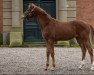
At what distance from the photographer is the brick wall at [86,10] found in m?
26.2

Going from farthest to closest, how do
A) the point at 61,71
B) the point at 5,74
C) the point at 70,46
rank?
the point at 70,46 < the point at 61,71 < the point at 5,74

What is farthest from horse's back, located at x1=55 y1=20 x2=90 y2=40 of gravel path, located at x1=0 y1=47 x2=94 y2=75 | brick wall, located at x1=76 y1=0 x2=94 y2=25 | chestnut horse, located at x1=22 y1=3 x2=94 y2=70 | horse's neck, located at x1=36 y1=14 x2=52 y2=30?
brick wall, located at x1=76 y1=0 x2=94 y2=25

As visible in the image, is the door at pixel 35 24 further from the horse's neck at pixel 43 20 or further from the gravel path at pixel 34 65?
the horse's neck at pixel 43 20

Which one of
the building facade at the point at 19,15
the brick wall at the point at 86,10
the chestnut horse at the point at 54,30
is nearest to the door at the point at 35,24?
the building facade at the point at 19,15

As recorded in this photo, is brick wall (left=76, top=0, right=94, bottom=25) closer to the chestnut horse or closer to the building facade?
the building facade

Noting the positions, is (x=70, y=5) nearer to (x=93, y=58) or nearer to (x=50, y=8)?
(x=50, y=8)

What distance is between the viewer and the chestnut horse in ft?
45.4

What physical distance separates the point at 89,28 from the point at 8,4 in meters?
12.4

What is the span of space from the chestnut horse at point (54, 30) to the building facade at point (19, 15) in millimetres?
11227

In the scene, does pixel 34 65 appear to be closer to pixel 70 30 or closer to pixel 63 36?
pixel 63 36

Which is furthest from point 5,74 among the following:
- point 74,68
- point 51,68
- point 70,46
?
point 70,46

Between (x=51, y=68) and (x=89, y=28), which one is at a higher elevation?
(x=89, y=28)

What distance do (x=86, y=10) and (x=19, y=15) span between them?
4.42 metres

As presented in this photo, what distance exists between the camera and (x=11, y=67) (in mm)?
14711
